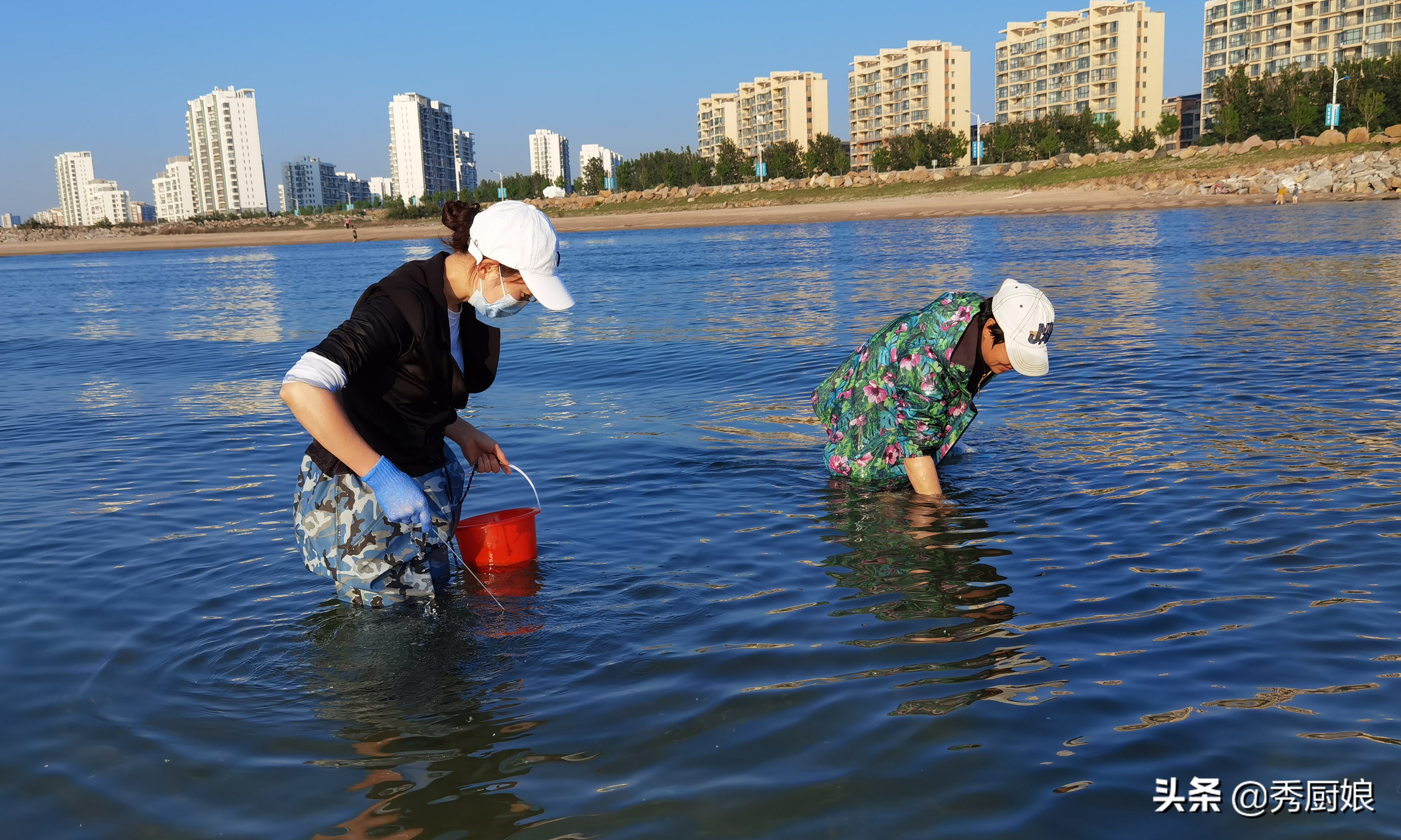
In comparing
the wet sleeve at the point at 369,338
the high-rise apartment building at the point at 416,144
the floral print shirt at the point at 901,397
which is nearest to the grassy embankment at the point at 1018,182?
the floral print shirt at the point at 901,397

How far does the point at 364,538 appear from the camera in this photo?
12.0 feet

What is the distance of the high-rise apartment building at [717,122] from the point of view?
16400cm

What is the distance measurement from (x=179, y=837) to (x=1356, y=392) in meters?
8.93

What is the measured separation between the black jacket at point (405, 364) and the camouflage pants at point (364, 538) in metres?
0.08

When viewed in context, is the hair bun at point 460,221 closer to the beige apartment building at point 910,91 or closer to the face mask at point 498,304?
the face mask at point 498,304

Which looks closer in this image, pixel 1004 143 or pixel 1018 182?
pixel 1018 182

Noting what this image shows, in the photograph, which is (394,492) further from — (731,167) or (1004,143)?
(731,167)

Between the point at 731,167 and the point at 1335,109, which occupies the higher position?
the point at 731,167

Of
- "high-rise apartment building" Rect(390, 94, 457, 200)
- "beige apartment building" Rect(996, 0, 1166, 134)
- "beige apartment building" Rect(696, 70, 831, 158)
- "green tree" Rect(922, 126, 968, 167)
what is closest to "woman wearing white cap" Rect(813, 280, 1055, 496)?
"green tree" Rect(922, 126, 968, 167)

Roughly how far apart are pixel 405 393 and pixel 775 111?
153740 millimetres

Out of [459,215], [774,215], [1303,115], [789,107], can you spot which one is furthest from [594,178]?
[459,215]

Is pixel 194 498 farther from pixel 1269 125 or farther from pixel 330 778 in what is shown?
pixel 1269 125

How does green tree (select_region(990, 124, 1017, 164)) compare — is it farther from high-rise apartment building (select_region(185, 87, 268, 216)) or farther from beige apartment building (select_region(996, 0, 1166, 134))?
high-rise apartment building (select_region(185, 87, 268, 216))

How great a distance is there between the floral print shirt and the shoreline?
42.5 meters
